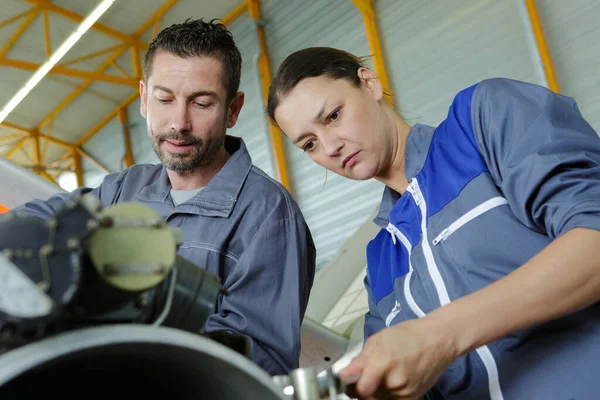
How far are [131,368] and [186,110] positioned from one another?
1026 millimetres

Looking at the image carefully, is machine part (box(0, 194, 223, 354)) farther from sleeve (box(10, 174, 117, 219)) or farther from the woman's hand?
sleeve (box(10, 174, 117, 219))

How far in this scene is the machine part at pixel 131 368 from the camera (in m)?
0.48

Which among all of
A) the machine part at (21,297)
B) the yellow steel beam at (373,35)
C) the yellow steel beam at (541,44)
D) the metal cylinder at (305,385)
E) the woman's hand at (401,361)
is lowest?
the woman's hand at (401,361)

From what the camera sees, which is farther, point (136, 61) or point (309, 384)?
point (136, 61)

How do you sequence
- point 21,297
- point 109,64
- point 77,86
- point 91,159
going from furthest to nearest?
1. point 91,159
2. point 77,86
3. point 109,64
4. point 21,297

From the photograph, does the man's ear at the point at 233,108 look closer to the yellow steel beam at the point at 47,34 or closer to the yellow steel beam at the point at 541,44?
the yellow steel beam at the point at 541,44

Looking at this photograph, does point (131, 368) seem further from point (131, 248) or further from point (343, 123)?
point (343, 123)

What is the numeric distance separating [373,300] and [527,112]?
60 cm

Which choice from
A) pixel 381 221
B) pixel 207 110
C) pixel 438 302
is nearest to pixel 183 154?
pixel 207 110

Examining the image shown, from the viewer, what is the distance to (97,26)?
26.0 feet

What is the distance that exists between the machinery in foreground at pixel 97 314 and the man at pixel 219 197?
58 cm

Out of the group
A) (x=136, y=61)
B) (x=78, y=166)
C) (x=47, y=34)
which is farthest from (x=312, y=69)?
(x=78, y=166)

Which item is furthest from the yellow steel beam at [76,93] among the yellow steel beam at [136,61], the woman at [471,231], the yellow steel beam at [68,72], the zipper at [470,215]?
the zipper at [470,215]

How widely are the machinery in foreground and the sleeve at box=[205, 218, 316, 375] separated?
0.56 m
